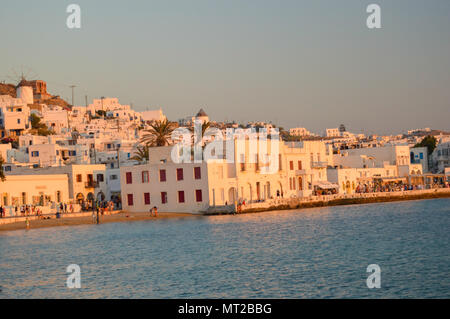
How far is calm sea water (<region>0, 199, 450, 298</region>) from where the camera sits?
88.2ft

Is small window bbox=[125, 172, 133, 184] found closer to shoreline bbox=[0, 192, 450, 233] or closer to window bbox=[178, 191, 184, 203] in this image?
shoreline bbox=[0, 192, 450, 233]

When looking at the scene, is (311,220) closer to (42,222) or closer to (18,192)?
(42,222)

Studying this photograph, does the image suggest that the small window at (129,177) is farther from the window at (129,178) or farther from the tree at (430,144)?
the tree at (430,144)

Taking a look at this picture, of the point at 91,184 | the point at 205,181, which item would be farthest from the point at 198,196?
the point at 91,184

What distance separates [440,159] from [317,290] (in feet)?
296

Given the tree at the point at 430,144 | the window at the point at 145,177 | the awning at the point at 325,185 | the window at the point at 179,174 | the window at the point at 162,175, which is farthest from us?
the tree at the point at 430,144

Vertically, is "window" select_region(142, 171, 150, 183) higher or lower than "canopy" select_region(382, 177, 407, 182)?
higher

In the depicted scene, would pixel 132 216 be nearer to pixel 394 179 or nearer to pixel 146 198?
pixel 146 198

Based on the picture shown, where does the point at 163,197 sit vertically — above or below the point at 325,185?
above

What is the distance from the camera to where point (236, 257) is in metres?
36.9

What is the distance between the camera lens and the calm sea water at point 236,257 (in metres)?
26.9

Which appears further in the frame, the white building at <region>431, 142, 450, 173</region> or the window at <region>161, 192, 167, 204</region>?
the white building at <region>431, 142, 450, 173</region>

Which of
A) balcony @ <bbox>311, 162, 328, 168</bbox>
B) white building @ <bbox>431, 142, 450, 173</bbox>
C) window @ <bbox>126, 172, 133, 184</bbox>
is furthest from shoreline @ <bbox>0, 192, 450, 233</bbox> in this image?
white building @ <bbox>431, 142, 450, 173</bbox>

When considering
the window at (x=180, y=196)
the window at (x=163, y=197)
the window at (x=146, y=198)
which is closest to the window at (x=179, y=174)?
the window at (x=180, y=196)
